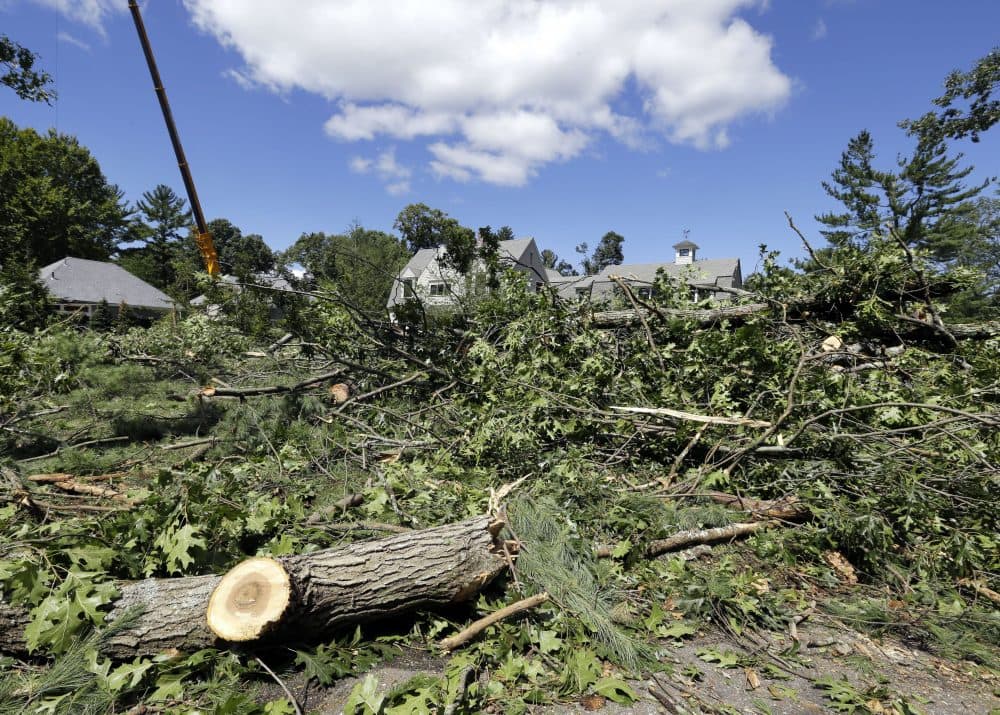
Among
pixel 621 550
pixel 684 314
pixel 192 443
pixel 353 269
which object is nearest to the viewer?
pixel 621 550

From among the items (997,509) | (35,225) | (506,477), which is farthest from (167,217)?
(997,509)

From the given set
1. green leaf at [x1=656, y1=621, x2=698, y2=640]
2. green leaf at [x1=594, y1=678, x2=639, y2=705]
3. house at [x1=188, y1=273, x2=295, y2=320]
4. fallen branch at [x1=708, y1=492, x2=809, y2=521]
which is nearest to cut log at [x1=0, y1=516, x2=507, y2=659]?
green leaf at [x1=594, y1=678, x2=639, y2=705]

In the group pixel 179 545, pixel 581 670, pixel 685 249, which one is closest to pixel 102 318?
pixel 179 545

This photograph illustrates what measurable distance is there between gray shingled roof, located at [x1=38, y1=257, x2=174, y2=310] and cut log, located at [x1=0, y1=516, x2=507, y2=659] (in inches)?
965

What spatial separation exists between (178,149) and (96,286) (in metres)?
16.9

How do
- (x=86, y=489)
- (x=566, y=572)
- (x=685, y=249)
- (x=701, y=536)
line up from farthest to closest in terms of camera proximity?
(x=685, y=249), (x=86, y=489), (x=701, y=536), (x=566, y=572)

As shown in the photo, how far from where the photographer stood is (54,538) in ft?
8.00

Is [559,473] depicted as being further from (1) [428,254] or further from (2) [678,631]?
(1) [428,254]

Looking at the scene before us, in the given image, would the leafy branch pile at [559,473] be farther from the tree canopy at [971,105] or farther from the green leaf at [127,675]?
the tree canopy at [971,105]

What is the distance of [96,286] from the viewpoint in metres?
24.7

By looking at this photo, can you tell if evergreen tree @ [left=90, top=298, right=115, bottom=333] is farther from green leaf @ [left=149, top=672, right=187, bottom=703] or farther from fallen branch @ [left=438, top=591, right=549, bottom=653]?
fallen branch @ [left=438, top=591, right=549, bottom=653]

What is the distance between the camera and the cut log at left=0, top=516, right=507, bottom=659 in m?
2.06

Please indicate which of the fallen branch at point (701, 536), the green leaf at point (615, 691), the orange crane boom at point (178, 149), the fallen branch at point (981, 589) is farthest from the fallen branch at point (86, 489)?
the orange crane boom at point (178, 149)

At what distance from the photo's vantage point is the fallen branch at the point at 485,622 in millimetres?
2346
